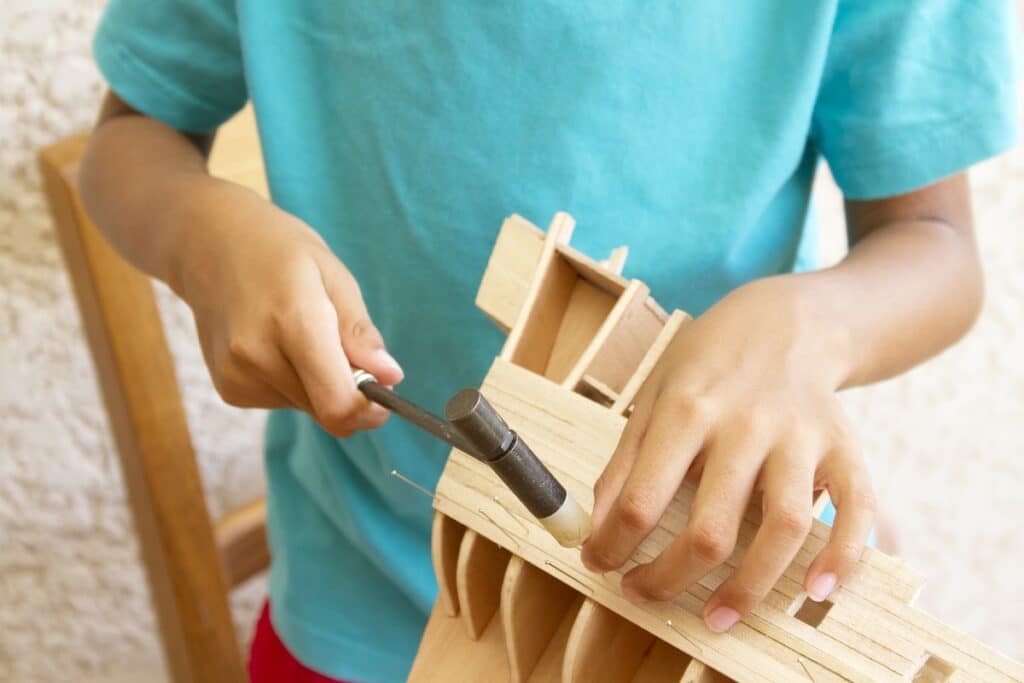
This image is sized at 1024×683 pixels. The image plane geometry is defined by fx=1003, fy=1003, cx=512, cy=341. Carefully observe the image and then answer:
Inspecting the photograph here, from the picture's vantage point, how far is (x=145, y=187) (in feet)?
1.51

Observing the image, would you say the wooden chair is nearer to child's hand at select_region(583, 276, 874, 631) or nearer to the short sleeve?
the short sleeve

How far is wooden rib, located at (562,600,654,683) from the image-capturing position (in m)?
0.29

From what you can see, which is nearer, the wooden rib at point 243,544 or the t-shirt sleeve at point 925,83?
the t-shirt sleeve at point 925,83

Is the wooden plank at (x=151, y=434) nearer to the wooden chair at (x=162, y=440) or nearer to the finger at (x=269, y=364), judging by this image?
the wooden chair at (x=162, y=440)

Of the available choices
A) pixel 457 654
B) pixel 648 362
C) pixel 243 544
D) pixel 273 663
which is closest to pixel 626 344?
pixel 648 362

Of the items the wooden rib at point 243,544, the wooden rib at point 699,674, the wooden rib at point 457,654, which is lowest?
the wooden rib at point 243,544

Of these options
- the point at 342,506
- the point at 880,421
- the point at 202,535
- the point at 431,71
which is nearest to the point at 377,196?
the point at 431,71

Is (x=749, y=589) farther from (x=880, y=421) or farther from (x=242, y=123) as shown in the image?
(x=880, y=421)

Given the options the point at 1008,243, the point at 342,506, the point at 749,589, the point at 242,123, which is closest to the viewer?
the point at 749,589

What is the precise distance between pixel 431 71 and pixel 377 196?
7cm

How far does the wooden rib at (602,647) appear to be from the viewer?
11.6 inches

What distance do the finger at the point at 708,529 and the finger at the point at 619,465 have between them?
2 cm

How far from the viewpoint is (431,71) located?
1.46ft

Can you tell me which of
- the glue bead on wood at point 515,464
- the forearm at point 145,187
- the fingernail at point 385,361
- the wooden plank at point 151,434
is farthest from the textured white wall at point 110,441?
the glue bead on wood at point 515,464
